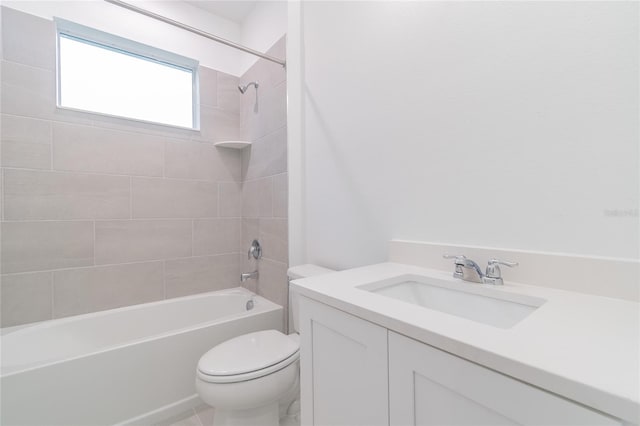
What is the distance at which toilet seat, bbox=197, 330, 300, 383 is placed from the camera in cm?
111

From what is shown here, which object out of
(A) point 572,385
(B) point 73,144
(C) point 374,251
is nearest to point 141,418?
(C) point 374,251

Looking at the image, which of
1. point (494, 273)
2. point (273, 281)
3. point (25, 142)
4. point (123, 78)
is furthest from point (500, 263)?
point (123, 78)

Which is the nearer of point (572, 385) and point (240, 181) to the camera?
point (572, 385)

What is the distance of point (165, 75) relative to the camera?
2.15 m

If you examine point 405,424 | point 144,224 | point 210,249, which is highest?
point 144,224

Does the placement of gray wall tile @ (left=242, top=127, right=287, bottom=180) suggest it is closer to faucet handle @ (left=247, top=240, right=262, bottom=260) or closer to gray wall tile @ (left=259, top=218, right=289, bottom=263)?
gray wall tile @ (left=259, top=218, right=289, bottom=263)

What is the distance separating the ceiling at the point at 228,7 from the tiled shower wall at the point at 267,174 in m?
0.47

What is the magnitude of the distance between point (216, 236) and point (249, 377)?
136 cm

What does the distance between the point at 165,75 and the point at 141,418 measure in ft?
7.51

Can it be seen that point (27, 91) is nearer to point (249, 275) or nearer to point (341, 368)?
point (249, 275)

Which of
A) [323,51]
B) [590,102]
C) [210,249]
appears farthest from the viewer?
[210,249]

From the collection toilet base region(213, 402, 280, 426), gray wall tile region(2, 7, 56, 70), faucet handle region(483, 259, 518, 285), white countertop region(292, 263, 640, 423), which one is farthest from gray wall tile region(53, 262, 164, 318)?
faucet handle region(483, 259, 518, 285)

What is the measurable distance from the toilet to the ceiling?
215cm

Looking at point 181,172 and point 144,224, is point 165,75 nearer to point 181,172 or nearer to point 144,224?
point 181,172
